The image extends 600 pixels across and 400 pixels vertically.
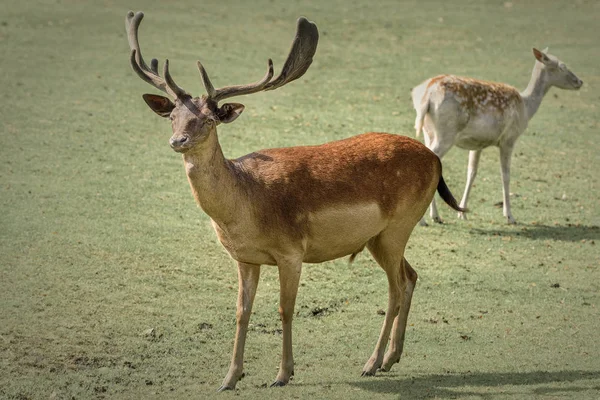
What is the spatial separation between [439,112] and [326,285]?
3244mm

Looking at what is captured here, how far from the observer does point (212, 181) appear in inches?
248

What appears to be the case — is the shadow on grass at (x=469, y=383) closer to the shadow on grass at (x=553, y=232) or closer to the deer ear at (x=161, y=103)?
the deer ear at (x=161, y=103)

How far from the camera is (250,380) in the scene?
22.1ft

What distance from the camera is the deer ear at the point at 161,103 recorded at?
6.44 meters

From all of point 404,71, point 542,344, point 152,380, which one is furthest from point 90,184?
point 404,71

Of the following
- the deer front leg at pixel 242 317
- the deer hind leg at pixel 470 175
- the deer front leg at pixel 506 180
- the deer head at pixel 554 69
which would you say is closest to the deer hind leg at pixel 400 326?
the deer front leg at pixel 242 317

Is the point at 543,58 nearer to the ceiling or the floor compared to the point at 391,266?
nearer to the ceiling

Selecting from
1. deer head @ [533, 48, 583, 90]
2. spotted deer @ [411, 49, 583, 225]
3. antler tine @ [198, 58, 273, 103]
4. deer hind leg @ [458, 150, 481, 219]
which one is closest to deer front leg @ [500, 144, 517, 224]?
spotted deer @ [411, 49, 583, 225]

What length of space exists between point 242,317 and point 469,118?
5.40 m

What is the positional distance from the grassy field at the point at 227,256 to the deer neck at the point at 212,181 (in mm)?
1303

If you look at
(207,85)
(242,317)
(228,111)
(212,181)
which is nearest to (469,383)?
(242,317)

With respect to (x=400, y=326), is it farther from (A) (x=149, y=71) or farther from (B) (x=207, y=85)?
(A) (x=149, y=71)

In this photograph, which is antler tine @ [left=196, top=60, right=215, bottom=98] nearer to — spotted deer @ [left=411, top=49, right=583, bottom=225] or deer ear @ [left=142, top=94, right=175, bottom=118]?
deer ear @ [left=142, top=94, right=175, bottom=118]

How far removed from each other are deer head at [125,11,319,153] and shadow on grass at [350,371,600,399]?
7.11ft
